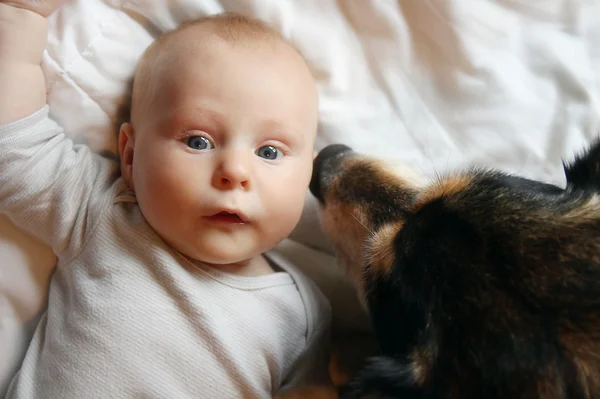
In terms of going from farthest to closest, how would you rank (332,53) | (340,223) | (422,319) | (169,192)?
1. (332,53)
2. (340,223)
3. (169,192)
4. (422,319)

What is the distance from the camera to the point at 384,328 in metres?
0.96

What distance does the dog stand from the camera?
0.80 metres

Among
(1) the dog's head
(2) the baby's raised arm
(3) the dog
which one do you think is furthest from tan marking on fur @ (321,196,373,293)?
(2) the baby's raised arm

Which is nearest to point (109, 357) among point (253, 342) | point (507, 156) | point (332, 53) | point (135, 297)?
point (135, 297)

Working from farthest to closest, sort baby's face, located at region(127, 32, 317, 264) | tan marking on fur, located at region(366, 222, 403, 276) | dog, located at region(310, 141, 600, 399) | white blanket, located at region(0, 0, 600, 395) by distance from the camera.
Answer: white blanket, located at region(0, 0, 600, 395)
baby's face, located at region(127, 32, 317, 264)
tan marking on fur, located at region(366, 222, 403, 276)
dog, located at region(310, 141, 600, 399)

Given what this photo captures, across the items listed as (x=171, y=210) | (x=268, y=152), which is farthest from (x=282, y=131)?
(x=171, y=210)

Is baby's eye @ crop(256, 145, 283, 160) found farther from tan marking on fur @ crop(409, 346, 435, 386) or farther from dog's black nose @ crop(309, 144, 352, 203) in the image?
tan marking on fur @ crop(409, 346, 435, 386)

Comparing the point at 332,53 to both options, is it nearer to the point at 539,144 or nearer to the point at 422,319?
the point at 539,144

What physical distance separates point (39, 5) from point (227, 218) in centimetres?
60

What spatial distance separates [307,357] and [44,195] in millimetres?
641

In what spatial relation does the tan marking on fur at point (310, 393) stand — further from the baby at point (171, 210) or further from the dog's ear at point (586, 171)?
the dog's ear at point (586, 171)

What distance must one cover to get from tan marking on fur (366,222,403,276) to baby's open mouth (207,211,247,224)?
0.84ft

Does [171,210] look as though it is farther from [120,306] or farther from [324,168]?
[324,168]

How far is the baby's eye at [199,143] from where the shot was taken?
3.53 ft
